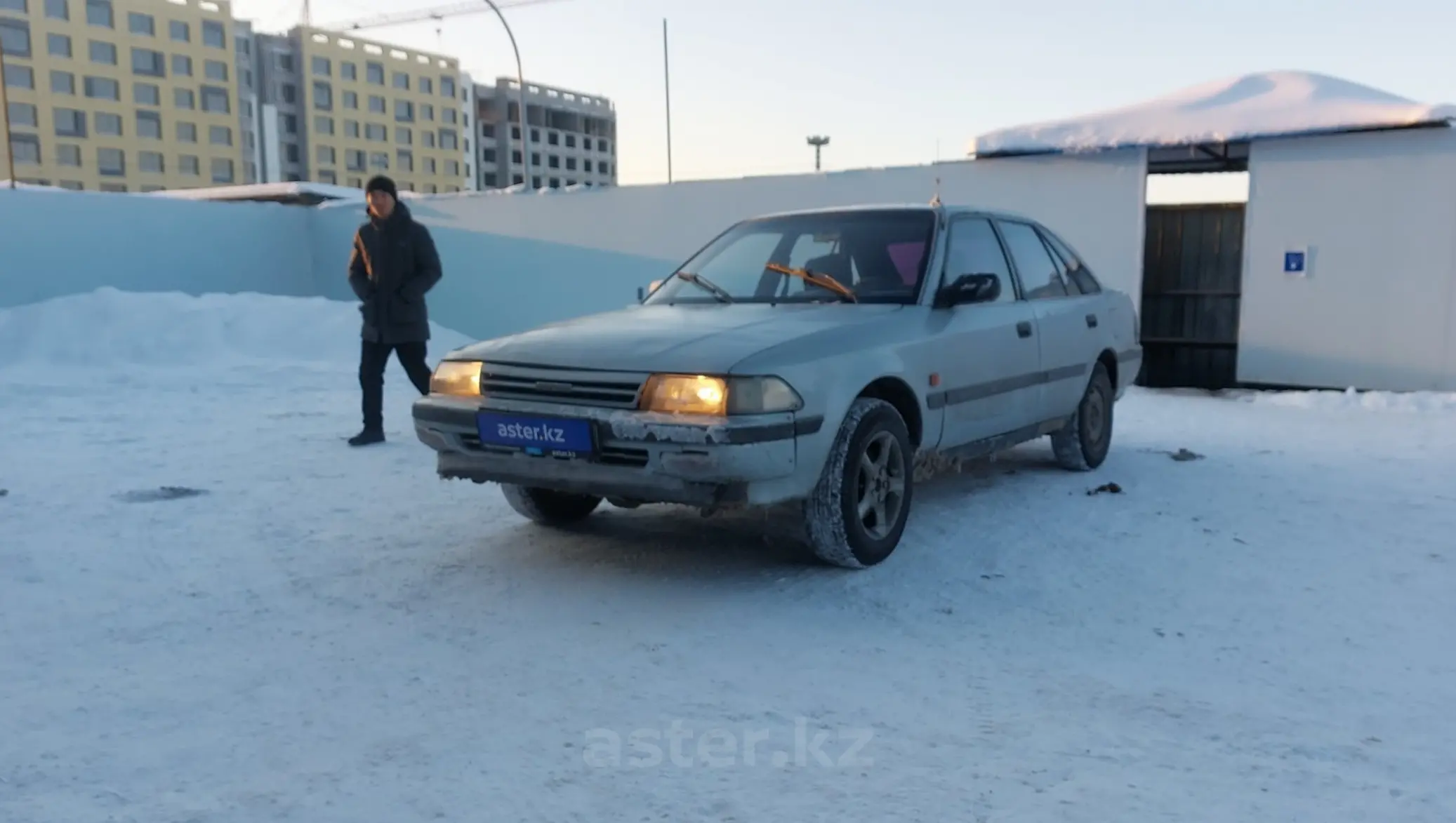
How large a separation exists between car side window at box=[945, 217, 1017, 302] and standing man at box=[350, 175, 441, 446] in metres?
3.52

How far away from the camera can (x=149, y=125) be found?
62.6m

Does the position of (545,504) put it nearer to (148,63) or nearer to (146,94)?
(146,94)

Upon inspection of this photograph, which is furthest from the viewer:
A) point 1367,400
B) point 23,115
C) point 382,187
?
point 23,115

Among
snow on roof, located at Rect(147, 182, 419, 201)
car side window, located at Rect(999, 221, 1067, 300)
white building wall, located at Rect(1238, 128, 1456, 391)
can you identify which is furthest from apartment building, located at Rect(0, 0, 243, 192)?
car side window, located at Rect(999, 221, 1067, 300)

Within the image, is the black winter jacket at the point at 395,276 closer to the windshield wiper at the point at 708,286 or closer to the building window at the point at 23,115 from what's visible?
the windshield wiper at the point at 708,286

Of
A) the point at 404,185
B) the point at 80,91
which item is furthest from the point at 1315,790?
the point at 404,185

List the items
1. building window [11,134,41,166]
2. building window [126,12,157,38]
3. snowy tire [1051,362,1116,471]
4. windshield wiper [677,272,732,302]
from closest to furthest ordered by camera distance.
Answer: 1. windshield wiper [677,272,732,302]
2. snowy tire [1051,362,1116,471]
3. building window [11,134,41,166]
4. building window [126,12,157,38]

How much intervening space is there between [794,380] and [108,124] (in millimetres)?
68764

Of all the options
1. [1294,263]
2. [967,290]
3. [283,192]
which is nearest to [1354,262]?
[1294,263]

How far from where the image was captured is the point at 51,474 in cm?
615

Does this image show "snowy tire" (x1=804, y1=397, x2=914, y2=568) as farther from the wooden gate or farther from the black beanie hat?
the wooden gate

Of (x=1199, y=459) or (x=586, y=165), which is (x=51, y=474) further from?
(x=586, y=165)

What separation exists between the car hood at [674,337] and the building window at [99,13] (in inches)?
2692

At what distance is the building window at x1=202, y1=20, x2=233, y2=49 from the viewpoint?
65.2 meters
